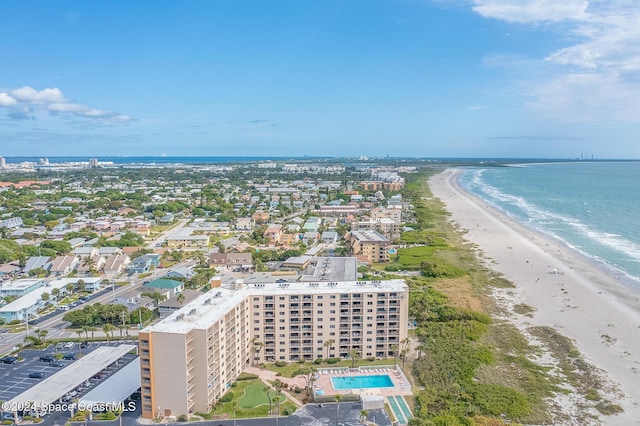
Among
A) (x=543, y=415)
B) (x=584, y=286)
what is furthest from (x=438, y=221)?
(x=543, y=415)

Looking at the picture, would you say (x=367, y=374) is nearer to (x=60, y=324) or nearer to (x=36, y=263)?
(x=60, y=324)

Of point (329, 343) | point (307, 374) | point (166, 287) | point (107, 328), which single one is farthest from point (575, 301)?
point (107, 328)

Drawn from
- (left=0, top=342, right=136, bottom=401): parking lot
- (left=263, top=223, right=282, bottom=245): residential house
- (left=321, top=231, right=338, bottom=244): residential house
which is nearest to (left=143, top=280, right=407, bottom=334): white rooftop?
(left=0, top=342, right=136, bottom=401): parking lot

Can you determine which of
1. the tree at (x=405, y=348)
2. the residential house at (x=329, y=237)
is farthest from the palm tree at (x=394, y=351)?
the residential house at (x=329, y=237)

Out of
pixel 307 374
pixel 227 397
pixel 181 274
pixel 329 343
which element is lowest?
pixel 227 397

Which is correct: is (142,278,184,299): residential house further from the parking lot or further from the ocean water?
the ocean water
